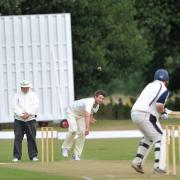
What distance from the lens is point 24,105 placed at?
18.7 meters

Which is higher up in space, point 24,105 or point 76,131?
point 24,105

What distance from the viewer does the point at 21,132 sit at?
18828 millimetres

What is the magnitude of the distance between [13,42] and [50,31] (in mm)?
1388

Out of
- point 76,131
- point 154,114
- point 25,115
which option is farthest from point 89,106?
point 154,114

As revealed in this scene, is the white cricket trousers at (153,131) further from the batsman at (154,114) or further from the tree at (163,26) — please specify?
the tree at (163,26)

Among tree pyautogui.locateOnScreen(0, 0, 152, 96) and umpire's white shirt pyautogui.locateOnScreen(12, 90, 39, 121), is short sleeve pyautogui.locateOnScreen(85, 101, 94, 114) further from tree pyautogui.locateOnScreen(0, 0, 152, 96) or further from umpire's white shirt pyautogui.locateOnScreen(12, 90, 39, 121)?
tree pyautogui.locateOnScreen(0, 0, 152, 96)

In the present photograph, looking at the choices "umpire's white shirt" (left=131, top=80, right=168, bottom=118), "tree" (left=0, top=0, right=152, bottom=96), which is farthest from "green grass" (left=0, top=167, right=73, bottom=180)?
"tree" (left=0, top=0, right=152, bottom=96)

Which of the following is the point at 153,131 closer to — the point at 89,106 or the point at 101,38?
the point at 89,106

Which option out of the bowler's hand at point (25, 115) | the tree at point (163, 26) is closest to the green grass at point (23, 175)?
the bowler's hand at point (25, 115)

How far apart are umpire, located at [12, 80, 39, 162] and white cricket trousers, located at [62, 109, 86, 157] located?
0.79 metres

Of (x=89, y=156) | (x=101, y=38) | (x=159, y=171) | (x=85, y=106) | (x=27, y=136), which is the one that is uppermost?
(x=101, y=38)

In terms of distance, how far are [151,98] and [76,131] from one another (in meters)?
4.65

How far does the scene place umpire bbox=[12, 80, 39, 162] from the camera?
18.7 metres

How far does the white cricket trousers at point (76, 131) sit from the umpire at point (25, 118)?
0.79 m
